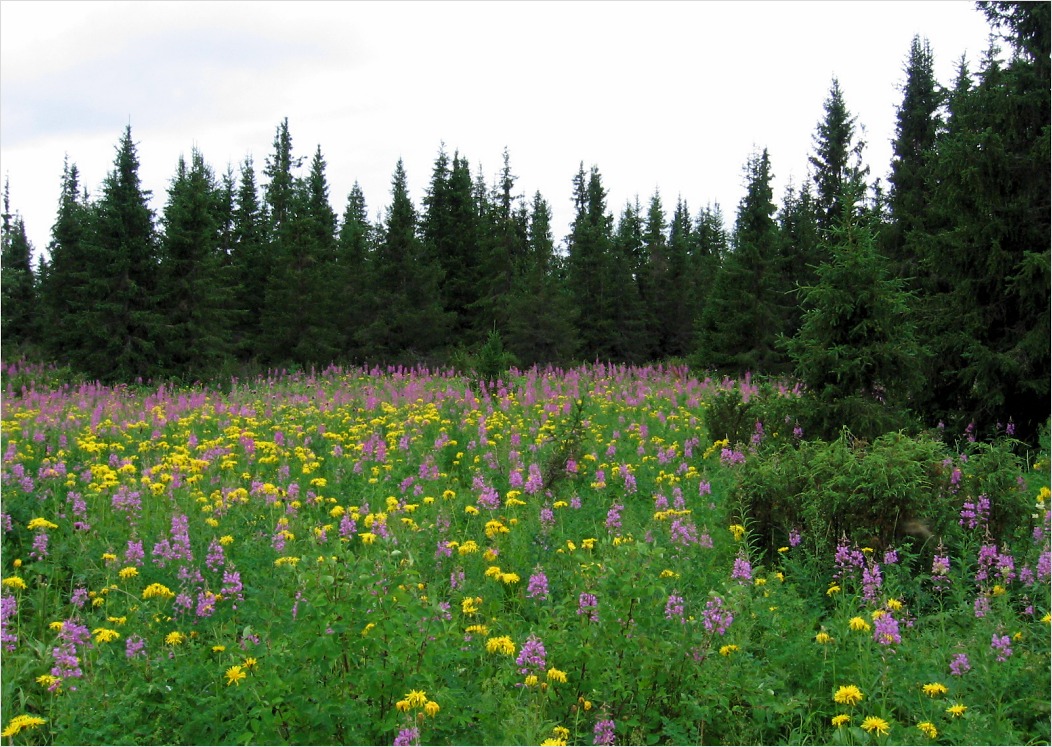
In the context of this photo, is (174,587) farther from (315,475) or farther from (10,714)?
(315,475)

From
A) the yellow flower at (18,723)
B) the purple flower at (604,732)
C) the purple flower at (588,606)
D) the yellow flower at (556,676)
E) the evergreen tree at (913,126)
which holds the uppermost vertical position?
the evergreen tree at (913,126)

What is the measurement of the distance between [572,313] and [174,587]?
23.9 meters

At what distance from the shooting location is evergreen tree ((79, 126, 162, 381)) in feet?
67.4

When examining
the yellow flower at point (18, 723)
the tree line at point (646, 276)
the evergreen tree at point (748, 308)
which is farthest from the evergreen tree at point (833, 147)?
the yellow flower at point (18, 723)

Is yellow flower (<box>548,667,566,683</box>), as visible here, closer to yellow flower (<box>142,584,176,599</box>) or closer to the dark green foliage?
yellow flower (<box>142,584,176,599</box>)

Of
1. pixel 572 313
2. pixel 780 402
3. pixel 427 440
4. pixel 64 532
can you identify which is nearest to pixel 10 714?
pixel 64 532

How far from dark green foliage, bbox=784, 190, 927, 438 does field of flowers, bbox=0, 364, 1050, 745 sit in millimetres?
645

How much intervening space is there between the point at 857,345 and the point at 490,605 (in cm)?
553

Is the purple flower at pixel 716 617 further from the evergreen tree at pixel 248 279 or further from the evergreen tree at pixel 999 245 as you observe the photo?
the evergreen tree at pixel 248 279

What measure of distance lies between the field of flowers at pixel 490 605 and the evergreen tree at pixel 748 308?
48.7ft

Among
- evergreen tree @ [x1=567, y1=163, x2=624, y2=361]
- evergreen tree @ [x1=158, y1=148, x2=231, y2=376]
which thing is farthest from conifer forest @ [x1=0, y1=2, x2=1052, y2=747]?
evergreen tree @ [x1=567, y1=163, x2=624, y2=361]

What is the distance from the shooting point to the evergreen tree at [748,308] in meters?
22.7

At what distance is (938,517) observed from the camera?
214 inches

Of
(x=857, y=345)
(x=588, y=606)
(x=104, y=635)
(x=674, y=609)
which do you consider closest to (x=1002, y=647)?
(x=674, y=609)
